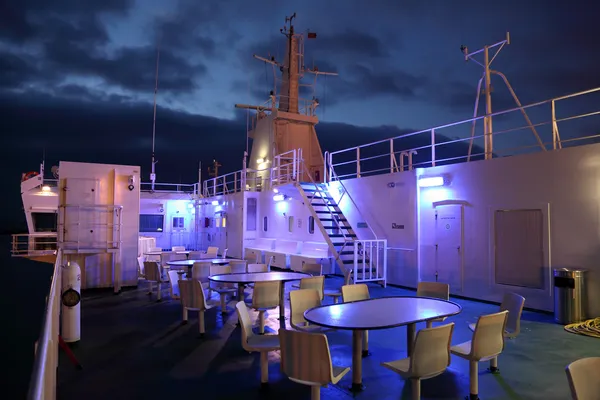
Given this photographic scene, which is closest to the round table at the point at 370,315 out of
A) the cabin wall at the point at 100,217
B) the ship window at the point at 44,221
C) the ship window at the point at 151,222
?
the cabin wall at the point at 100,217

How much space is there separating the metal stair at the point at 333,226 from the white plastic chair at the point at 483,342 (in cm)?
721

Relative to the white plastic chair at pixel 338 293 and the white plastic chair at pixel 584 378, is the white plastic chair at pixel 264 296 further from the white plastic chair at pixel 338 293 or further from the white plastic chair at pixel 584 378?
the white plastic chair at pixel 584 378

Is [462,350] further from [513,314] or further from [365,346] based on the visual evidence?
[365,346]

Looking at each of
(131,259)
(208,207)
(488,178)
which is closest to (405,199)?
(488,178)

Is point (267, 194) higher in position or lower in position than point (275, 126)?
lower

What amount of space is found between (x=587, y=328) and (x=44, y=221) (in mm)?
24260

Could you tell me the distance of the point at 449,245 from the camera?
11070 millimetres

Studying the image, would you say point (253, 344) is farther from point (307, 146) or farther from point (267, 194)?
point (307, 146)

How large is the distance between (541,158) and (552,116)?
89cm

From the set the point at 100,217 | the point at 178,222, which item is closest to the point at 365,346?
the point at 100,217

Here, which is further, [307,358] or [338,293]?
[338,293]

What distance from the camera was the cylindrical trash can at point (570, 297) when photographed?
319 inches

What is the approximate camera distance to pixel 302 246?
15914mm

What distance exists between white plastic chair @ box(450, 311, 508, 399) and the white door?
243 inches
